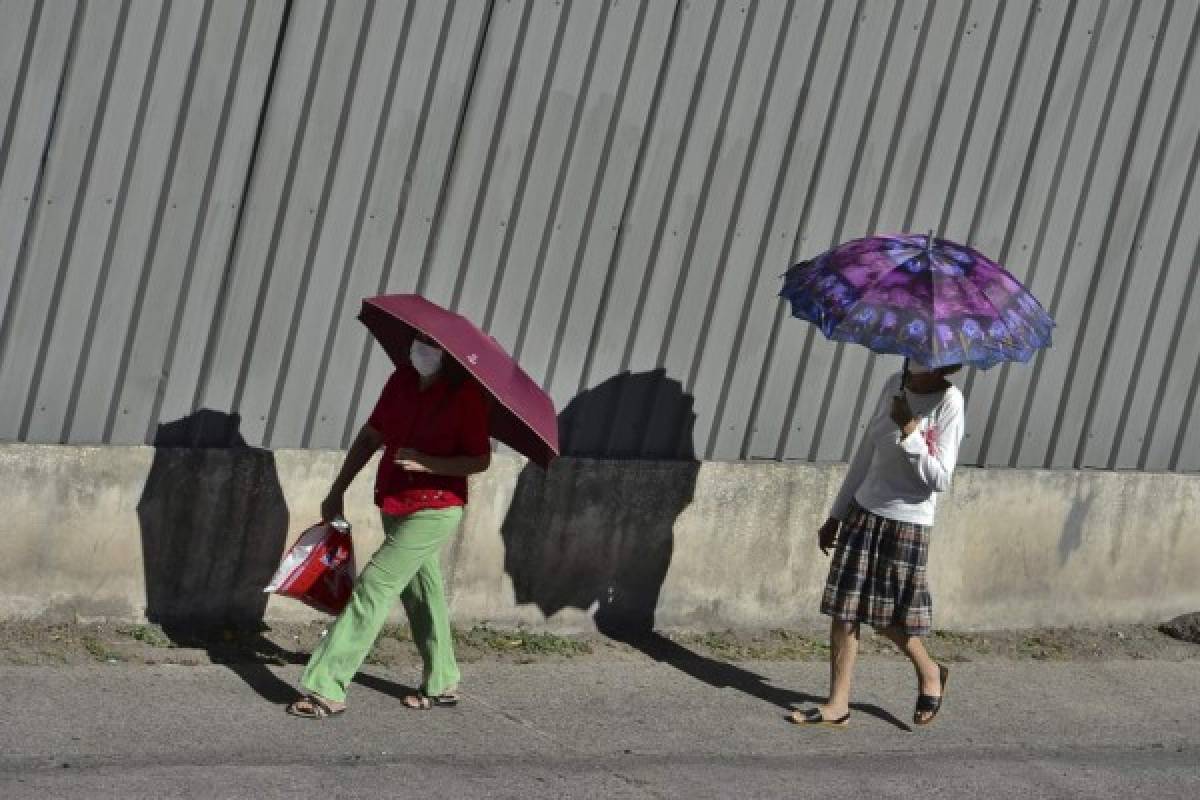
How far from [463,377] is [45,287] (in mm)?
1781

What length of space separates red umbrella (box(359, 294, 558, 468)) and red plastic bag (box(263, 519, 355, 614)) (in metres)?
0.75

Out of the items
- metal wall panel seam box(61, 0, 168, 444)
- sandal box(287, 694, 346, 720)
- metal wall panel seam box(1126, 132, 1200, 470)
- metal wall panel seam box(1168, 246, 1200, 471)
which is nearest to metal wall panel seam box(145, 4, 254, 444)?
metal wall panel seam box(61, 0, 168, 444)

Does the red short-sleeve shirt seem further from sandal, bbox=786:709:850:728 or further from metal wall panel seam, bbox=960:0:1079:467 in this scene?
metal wall panel seam, bbox=960:0:1079:467

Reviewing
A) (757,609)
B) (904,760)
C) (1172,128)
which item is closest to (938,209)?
(1172,128)

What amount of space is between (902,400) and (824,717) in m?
1.38

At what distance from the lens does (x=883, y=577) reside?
866 centimetres

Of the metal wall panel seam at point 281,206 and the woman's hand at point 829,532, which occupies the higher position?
the metal wall panel seam at point 281,206

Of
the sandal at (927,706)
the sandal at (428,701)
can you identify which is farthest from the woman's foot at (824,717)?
the sandal at (428,701)

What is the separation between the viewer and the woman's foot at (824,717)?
878 cm

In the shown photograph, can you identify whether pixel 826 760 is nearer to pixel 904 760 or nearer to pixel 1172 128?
pixel 904 760

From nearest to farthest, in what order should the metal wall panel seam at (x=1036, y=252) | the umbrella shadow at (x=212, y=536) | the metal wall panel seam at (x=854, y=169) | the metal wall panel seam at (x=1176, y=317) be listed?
the umbrella shadow at (x=212, y=536)
the metal wall panel seam at (x=854, y=169)
the metal wall panel seam at (x=1036, y=252)
the metal wall panel seam at (x=1176, y=317)

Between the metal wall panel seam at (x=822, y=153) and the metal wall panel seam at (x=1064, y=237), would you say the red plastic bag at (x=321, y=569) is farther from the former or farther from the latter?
the metal wall panel seam at (x=1064, y=237)

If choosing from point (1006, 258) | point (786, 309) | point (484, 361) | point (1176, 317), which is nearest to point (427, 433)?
point (484, 361)

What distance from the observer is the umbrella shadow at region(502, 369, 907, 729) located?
31.1 ft
